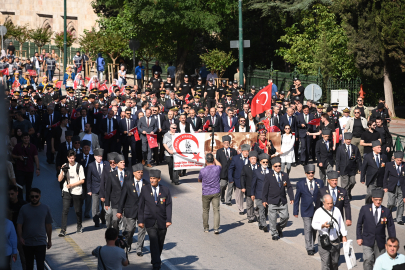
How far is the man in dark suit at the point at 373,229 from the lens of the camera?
352 inches

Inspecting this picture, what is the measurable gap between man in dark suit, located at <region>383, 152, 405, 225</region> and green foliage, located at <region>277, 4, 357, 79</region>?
18677 mm

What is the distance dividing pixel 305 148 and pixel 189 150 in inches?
180

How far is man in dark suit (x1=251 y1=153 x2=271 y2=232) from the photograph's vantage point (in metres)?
11.9

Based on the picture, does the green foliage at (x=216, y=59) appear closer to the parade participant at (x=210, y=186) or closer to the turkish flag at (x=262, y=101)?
the turkish flag at (x=262, y=101)

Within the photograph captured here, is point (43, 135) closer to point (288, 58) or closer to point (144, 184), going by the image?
point (144, 184)

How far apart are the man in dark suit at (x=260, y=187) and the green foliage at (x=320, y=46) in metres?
19.9

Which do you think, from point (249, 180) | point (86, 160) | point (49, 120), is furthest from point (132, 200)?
point (49, 120)

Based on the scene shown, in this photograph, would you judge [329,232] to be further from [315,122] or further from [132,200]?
[315,122]

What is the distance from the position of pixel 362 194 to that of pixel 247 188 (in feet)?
14.6

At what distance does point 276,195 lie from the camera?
11242mm

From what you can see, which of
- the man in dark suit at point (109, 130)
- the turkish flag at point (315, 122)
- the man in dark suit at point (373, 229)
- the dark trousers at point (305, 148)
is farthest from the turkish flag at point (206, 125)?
the man in dark suit at point (373, 229)

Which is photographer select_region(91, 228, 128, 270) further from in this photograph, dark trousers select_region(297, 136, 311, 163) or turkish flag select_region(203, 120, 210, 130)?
dark trousers select_region(297, 136, 311, 163)

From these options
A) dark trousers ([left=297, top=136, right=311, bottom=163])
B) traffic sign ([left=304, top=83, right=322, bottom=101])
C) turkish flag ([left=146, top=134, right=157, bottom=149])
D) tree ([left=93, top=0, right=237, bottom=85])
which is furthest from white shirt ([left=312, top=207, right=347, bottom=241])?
tree ([left=93, top=0, right=237, bottom=85])

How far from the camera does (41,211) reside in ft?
26.2
